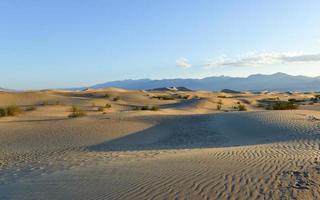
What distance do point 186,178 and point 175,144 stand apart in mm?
8010

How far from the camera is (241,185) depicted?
7.71 meters

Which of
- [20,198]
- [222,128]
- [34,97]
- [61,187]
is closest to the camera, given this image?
[20,198]

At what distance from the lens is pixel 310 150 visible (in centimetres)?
1230

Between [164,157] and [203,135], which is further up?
[164,157]

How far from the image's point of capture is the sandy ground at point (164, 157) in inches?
301

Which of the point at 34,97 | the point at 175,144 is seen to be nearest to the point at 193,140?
the point at 175,144

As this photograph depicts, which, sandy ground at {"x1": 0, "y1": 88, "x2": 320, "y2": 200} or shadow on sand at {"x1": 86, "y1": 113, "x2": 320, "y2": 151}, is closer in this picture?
sandy ground at {"x1": 0, "y1": 88, "x2": 320, "y2": 200}

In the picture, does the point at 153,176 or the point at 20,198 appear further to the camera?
the point at 153,176

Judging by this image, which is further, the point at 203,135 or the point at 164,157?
the point at 203,135

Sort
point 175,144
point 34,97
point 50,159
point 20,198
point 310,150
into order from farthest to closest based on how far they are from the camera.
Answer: point 34,97 → point 175,144 → point 50,159 → point 310,150 → point 20,198

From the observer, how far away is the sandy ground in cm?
764

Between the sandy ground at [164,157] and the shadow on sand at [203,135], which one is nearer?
the sandy ground at [164,157]

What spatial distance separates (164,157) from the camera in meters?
11.7

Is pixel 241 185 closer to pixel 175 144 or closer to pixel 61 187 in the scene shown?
pixel 61 187
